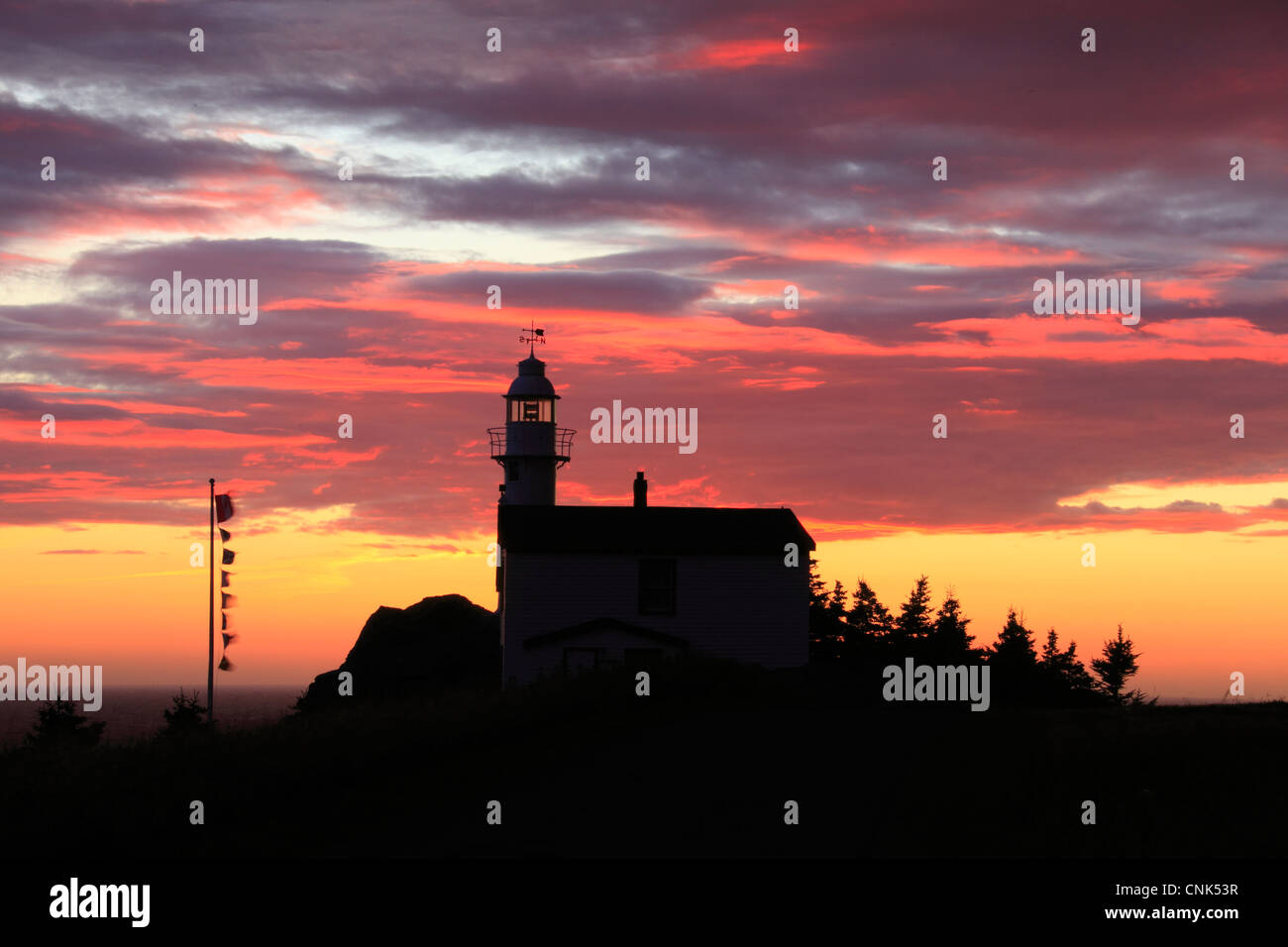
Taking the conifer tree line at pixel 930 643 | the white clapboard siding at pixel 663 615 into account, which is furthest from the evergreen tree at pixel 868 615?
the white clapboard siding at pixel 663 615

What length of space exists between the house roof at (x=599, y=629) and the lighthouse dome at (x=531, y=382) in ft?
49.4

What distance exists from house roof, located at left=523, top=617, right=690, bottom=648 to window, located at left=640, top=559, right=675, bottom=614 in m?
0.73

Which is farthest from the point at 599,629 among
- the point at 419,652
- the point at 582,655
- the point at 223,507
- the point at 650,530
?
the point at 419,652

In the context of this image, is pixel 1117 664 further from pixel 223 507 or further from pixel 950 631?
pixel 223 507

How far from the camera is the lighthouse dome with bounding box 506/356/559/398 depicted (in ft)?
163

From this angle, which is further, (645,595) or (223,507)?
(645,595)

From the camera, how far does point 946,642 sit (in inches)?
2265

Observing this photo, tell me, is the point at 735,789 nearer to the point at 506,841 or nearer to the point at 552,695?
the point at 506,841

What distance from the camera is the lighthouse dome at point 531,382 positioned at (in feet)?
163

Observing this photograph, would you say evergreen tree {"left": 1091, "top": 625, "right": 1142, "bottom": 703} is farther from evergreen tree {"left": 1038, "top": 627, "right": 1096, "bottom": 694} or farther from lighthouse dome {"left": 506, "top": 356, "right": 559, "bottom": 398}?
lighthouse dome {"left": 506, "top": 356, "right": 559, "bottom": 398}

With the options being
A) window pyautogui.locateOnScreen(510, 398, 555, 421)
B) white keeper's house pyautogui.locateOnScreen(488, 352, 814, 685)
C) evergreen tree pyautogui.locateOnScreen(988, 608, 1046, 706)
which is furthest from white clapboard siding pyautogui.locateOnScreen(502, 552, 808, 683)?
window pyautogui.locateOnScreen(510, 398, 555, 421)

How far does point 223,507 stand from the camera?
109 ft

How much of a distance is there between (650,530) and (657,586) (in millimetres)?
1846
